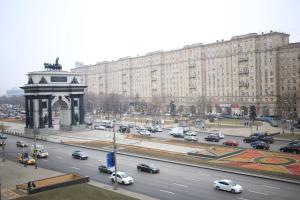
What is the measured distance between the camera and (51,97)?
87.2m

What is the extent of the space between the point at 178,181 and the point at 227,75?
9739 cm

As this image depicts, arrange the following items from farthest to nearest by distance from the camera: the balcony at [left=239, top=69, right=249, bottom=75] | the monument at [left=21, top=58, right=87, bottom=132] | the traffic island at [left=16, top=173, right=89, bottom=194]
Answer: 1. the balcony at [left=239, top=69, right=249, bottom=75]
2. the monument at [left=21, top=58, right=87, bottom=132]
3. the traffic island at [left=16, top=173, right=89, bottom=194]

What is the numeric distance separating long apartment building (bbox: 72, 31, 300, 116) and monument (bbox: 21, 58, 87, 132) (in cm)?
5389

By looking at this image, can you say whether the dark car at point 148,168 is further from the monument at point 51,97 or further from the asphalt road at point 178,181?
the monument at point 51,97

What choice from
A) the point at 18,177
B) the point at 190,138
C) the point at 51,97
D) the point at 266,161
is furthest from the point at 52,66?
the point at 266,161

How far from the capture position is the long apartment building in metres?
115

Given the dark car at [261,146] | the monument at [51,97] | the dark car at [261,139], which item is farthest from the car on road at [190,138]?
the monument at [51,97]

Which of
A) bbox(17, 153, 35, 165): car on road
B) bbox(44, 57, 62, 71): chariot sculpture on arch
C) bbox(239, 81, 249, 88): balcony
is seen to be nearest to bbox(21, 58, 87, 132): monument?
bbox(44, 57, 62, 71): chariot sculpture on arch

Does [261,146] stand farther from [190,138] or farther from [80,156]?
[80,156]

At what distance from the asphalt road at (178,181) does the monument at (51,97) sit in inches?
1326

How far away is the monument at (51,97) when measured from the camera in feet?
280

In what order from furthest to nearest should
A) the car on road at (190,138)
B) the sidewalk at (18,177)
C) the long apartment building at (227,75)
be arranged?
1. the long apartment building at (227,75)
2. the car on road at (190,138)
3. the sidewalk at (18,177)

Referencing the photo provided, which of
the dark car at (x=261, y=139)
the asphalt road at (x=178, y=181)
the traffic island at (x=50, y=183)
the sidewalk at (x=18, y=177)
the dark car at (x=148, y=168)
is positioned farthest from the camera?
the dark car at (x=261, y=139)

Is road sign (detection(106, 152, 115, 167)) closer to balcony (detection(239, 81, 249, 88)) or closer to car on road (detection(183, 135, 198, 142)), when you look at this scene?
car on road (detection(183, 135, 198, 142))
